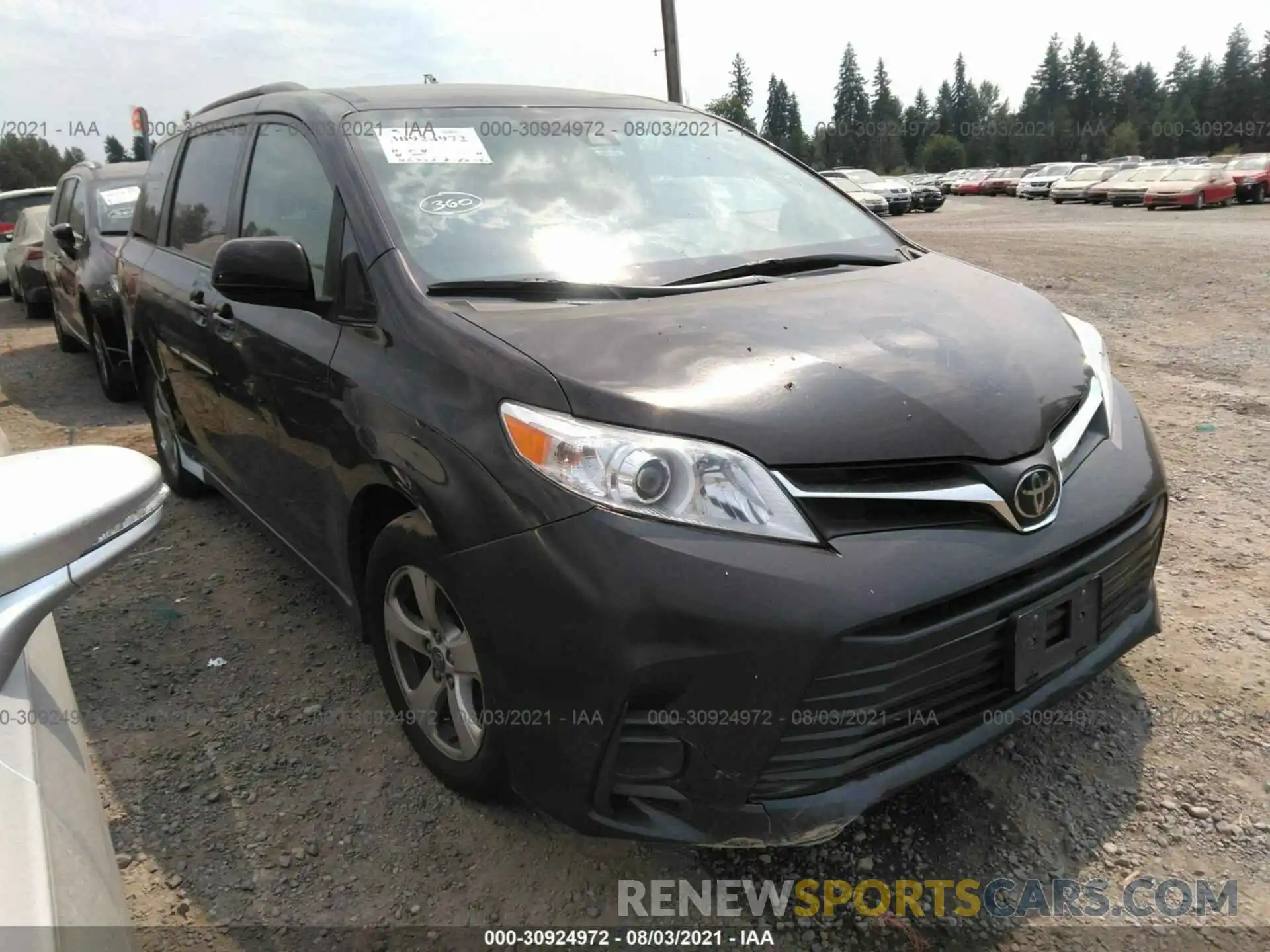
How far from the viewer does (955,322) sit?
7.36 feet

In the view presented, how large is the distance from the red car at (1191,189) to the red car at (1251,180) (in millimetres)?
386

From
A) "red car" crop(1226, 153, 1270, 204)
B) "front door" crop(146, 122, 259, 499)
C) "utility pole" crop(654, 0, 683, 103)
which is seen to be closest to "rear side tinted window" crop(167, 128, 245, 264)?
"front door" crop(146, 122, 259, 499)

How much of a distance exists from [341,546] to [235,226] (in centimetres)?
148

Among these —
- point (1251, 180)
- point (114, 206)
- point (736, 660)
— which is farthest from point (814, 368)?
point (1251, 180)

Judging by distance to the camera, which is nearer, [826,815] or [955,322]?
[826,815]

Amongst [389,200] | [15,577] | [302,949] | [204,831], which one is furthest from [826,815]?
[389,200]

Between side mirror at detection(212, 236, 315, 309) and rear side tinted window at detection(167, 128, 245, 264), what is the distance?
1.10 m

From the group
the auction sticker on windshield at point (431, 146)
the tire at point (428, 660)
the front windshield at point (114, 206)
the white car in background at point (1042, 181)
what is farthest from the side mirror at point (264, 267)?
the white car in background at point (1042, 181)

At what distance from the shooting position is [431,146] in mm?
2691

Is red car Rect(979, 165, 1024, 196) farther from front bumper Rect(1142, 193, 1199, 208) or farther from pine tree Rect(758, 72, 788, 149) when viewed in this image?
pine tree Rect(758, 72, 788, 149)

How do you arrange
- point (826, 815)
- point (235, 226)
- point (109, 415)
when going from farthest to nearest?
point (109, 415) < point (235, 226) < point (826, 815)

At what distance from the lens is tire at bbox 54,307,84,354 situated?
934cm

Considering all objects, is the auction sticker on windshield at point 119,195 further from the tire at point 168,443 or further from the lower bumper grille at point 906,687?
the lower bumper grille at point 906,687

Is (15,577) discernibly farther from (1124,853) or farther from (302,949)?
(1124,853)
